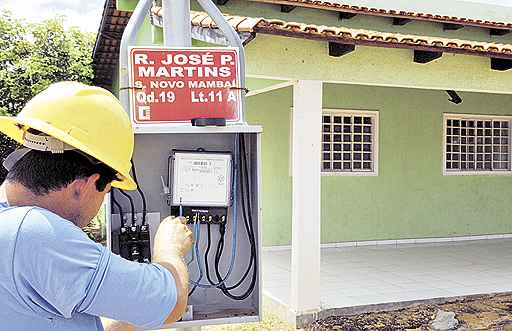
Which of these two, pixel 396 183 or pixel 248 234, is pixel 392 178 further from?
pixel 248 234

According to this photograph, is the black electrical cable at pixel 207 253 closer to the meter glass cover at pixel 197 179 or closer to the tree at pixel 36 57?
the meter glass cover at pixel 197 179

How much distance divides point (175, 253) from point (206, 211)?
0.90 meters

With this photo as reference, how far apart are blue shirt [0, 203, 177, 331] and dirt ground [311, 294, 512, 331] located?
473 centimetres

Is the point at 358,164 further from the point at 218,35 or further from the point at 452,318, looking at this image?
the point at 218,35

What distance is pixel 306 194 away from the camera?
6070mm

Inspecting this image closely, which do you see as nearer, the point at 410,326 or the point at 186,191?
the point at 186,191

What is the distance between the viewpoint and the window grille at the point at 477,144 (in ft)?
34.7

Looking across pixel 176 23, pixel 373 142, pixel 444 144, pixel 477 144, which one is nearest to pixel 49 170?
pixel 176 23

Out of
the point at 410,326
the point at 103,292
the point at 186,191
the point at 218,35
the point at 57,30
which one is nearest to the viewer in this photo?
the point at 103,292

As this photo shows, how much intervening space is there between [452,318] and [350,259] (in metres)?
2.72

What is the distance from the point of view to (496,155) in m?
10.9

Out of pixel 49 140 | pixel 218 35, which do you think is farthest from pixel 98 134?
pixel 218 35

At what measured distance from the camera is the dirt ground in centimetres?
604

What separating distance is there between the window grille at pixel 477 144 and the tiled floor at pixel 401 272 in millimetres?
1414
